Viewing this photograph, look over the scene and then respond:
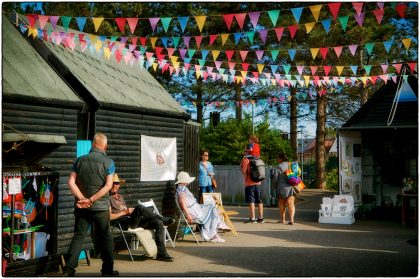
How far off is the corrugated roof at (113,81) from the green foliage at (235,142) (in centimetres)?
1044

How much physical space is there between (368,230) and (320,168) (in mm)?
16771

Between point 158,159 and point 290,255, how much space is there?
3.38 metres

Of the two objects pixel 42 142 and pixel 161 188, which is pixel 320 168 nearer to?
pixel 161 188

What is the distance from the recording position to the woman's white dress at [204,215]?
1052 cm

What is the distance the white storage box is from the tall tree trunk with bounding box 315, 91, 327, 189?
14296 millimetres

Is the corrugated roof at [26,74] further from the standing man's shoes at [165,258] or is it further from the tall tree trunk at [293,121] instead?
the tall tree trunk at [293,121]

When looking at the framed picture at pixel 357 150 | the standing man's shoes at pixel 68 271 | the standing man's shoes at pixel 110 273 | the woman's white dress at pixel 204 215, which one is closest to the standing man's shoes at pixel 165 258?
the standing man's shoes at pixel 110 273

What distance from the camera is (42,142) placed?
750 cm

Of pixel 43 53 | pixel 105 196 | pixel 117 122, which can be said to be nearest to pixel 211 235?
pixel 117 122

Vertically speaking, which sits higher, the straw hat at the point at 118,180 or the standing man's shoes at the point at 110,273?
the straw hat at the point at 118,180

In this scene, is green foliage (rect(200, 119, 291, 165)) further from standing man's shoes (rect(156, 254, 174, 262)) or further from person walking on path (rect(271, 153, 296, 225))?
standing man's shoes (rect(156, 254, 174, 262))

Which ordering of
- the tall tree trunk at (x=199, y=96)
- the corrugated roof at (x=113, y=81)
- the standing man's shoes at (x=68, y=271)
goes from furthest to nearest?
the tall tree trunk at (x=199, y=96), the corrugated roof at (x=113, y=81), the standing man's shoes at (x=68, y=271)

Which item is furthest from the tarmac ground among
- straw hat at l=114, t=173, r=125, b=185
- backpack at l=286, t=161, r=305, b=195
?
straw hat at l=114, t=173, r=125, b=185

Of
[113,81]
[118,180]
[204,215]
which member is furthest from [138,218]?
[113,81]
